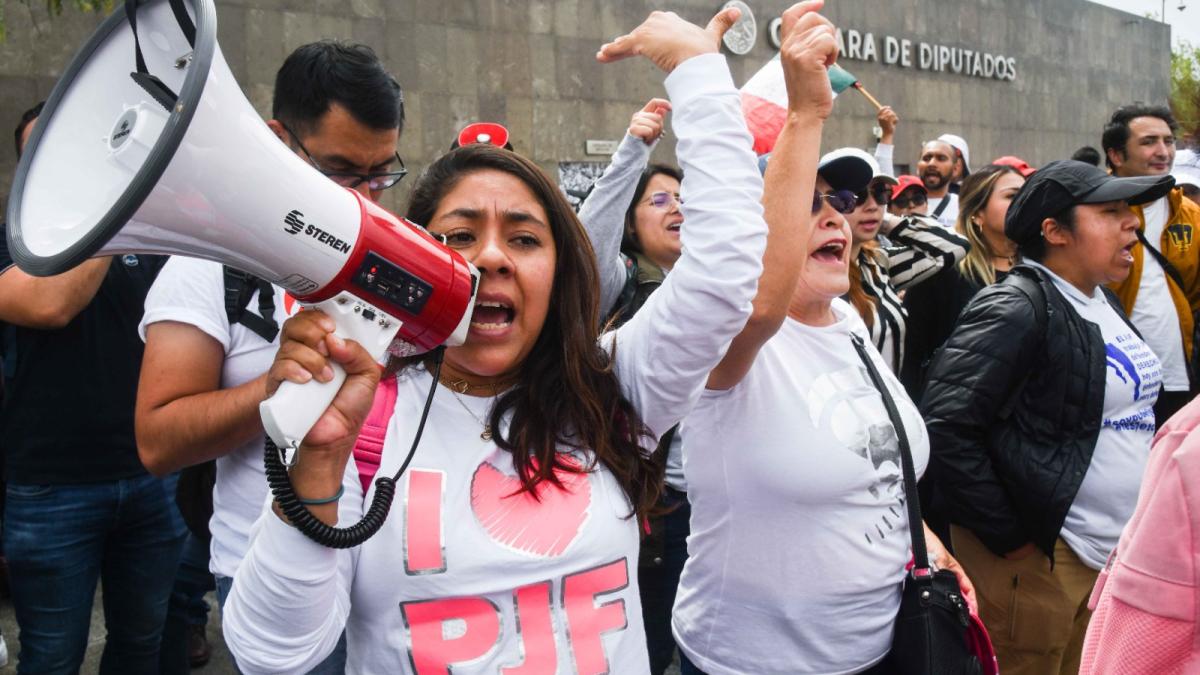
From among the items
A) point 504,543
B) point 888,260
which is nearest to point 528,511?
point 504,543

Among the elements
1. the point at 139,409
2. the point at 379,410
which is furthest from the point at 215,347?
the point at 379,410

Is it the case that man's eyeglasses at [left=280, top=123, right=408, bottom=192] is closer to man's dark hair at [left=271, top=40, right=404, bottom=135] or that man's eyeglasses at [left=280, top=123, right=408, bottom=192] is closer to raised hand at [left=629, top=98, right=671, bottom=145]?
man's dark hair at [left=271, top=40, right=404, bottom=135]

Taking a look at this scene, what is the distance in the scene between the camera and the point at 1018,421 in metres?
2.71

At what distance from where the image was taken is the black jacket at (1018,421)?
2637mm

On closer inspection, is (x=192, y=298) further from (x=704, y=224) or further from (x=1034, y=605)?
(x=1034, y=605)

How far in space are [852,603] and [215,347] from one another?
138cm

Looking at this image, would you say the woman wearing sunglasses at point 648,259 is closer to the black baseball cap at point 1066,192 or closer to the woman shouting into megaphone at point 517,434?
the woman shouting into megaphone at point 517,434

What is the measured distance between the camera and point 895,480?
1963 millimetres

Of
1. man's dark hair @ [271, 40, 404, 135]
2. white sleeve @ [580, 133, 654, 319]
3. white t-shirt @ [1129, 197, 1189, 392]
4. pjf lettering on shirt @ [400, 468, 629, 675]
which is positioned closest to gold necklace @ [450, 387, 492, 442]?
pjf lettering on shirt @ [400, 468, 629, 675]

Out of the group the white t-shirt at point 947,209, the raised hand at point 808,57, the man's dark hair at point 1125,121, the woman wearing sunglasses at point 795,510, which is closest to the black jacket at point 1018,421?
the woman wearing sunglasses at point 795,510

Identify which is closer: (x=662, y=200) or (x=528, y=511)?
(x=528, y=511)

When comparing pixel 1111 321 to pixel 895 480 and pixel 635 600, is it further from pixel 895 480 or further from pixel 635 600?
pixel 635 600

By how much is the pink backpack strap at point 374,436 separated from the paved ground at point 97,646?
2.60 m

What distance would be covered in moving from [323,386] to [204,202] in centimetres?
27
